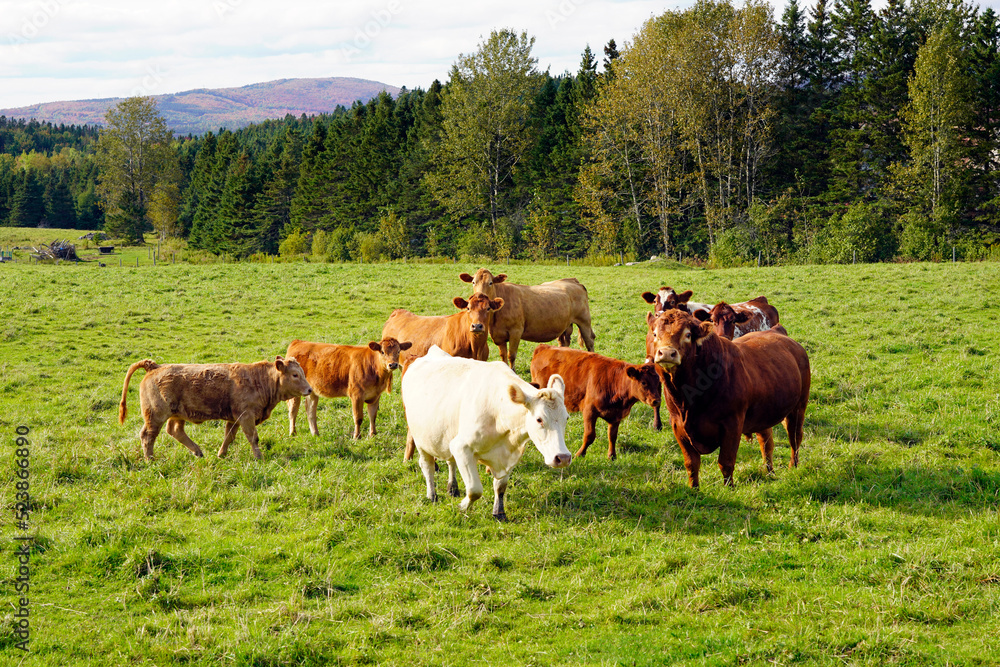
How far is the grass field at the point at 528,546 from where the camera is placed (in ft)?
17.3

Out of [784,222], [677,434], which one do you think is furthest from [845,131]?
[677,434]

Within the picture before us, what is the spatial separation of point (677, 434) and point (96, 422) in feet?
29.0

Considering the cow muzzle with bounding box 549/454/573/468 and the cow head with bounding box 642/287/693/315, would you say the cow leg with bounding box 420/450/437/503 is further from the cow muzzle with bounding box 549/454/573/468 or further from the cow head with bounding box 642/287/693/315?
the cow head with bounding box 642/287/693/315

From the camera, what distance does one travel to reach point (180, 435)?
376 inches

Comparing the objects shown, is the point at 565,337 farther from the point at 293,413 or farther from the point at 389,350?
the point at 293,413

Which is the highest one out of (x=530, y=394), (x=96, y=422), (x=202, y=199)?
(x=202, y=199)

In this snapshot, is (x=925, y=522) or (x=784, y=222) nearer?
(x=925, y=522)

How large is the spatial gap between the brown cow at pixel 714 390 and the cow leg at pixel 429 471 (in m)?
2.72

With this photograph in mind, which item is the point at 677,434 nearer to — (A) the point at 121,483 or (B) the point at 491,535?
(B) the point at 491,535

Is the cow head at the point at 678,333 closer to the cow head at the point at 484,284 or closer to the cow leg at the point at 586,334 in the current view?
the cow head at the point at 484,284

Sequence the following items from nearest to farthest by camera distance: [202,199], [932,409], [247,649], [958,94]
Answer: [247,649]
[932,409]
[958,94]
[202,199]

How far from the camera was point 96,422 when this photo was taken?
37.7 feet

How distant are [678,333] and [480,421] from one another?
2.24 m

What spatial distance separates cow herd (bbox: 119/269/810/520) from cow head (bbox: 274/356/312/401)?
14 millimetres
